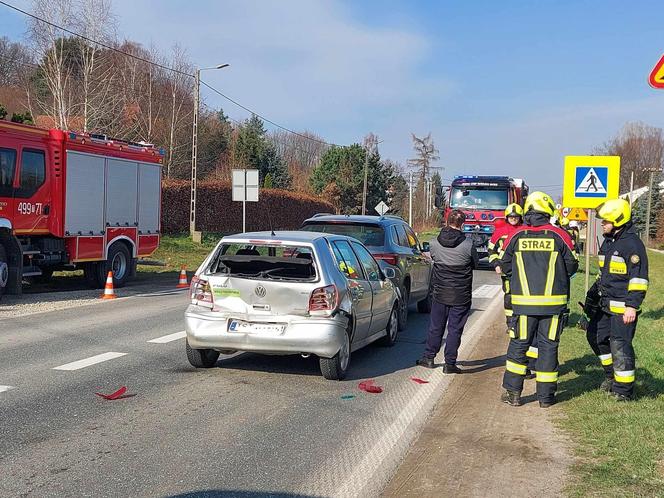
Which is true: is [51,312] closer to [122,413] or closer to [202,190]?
[122,413]

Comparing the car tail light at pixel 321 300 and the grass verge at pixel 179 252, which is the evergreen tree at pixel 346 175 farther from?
the car tail light at pixel 321 300

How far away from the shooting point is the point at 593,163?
12328 mm

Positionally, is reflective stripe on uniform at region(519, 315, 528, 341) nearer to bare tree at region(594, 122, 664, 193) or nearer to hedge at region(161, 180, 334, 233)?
hedge at region(161, 180, 334, 233)

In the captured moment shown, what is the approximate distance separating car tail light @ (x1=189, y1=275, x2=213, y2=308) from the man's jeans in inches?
98.4

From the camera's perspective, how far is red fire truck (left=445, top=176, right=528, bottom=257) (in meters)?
24.0

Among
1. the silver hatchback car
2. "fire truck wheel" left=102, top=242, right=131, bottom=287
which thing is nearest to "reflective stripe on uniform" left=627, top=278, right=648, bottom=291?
the silver hatchback car

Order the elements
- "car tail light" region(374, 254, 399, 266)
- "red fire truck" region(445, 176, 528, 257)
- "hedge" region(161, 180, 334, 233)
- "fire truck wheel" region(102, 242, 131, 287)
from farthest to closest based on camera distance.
A: "hedge" region(161, 180, 334, 233) → "red fire truck" region(445, 176, 528, 257) → "fire truck wheel" region(102, 242, 131, 287) → "car tail light" region(374, 254, 399, 266)

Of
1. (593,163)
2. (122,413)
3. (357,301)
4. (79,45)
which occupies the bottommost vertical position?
(122,413)

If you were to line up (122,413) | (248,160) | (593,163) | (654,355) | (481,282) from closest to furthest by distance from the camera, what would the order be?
(122,413) < (654,355) < (593,163) < (481,282) < (248,160)

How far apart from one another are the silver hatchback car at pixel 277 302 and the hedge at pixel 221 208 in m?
20.6

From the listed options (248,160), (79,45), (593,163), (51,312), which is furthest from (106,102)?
(593,163)

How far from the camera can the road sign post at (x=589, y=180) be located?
40.0ft

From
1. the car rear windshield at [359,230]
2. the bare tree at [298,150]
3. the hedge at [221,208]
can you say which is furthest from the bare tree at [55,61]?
the bare tree at [298,150]

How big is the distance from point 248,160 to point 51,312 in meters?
41.3
